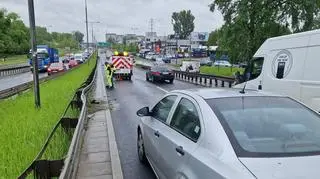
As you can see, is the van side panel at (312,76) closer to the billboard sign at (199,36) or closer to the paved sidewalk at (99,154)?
the paved sidewalk at (99,154)

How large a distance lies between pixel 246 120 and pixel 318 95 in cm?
545

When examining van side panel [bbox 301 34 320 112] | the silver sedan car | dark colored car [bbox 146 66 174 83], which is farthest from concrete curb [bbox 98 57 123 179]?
dark colored car [bbox 146 66 174 83]

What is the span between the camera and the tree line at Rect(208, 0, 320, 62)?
2542 cm

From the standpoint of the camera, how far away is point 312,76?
8969mm

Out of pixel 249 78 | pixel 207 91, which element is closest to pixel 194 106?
pixel 207 91

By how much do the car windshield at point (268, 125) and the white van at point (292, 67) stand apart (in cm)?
477

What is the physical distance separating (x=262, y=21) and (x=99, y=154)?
20.6m

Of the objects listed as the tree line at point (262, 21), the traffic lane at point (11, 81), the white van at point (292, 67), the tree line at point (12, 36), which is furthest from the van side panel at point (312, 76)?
the tree line at point (12, 36)

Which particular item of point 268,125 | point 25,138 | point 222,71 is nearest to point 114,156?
point 25,138

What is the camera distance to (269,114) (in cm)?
415

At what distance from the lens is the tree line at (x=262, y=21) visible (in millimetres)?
25422

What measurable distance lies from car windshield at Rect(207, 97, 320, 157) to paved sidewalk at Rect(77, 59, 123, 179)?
2660 millimetres

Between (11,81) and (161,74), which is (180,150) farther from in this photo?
(11,81)

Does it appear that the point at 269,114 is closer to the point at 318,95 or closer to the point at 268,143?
the point at 268,143
